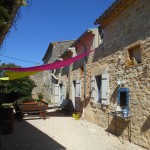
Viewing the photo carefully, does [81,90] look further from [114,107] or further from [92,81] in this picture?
[114,107]

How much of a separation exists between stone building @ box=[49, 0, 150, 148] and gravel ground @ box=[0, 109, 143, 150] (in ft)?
1.30

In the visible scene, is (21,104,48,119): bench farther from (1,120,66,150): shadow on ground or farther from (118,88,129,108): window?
(118,88,129,108): window

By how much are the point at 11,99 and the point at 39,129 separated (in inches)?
67.5

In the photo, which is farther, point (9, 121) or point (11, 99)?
point (11, 99)

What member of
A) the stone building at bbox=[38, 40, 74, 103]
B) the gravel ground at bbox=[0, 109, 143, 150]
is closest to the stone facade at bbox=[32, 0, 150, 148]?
the gravel ground at bbox=[0, 109, 143, 150]

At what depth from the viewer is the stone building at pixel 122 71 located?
568 cm

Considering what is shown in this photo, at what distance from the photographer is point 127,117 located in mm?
6133

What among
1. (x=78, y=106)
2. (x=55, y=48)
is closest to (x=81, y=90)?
(x=78, y=106)

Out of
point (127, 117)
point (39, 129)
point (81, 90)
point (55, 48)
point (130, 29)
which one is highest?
point (55, 48)

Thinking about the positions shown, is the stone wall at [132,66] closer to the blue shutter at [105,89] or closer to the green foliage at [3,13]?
the blue shutter at [105,89]

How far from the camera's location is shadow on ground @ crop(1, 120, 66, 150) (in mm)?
5531

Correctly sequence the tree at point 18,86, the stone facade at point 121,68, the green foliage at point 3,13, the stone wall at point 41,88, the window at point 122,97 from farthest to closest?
the stone wall at point 41,88, the tree at point 18,86, the window at point 122,97, the stone facade at point 121,68, the green foliage at point 3,13

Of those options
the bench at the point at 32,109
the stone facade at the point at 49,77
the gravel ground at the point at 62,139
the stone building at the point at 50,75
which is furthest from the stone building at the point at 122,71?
the stone facade at the point at 49,77

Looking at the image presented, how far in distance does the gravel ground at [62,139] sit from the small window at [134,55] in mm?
2040
